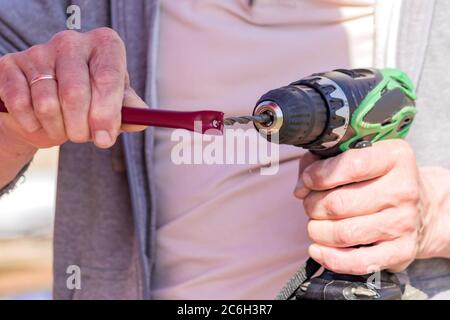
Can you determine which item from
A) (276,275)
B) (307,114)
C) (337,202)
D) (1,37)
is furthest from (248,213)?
(1,37)

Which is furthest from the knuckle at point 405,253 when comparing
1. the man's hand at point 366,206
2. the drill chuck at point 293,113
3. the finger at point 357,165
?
the drill chuck at point 293,113

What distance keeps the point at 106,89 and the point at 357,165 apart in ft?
1.13

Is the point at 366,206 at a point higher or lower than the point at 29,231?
higher

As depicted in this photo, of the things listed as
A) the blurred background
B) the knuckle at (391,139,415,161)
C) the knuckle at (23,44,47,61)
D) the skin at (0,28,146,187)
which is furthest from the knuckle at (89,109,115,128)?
the blurred background

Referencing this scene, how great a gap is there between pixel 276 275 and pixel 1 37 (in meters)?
0.57

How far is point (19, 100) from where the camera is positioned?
0.96 meters

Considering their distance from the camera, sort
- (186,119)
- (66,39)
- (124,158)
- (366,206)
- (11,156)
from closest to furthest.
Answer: (186,119) < (66,39) < (366,206) < (11,156) < (124,158)

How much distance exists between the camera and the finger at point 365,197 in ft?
3.72

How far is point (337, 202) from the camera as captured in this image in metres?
1.14

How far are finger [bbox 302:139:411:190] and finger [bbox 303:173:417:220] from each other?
1cm

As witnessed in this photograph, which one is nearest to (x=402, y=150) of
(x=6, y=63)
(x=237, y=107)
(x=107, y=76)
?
(x=237, y=107)

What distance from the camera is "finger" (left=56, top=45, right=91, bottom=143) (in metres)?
0.95

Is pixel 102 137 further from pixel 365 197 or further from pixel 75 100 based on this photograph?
pixel 365 197

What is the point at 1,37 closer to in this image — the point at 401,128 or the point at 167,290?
the point at 167,290
